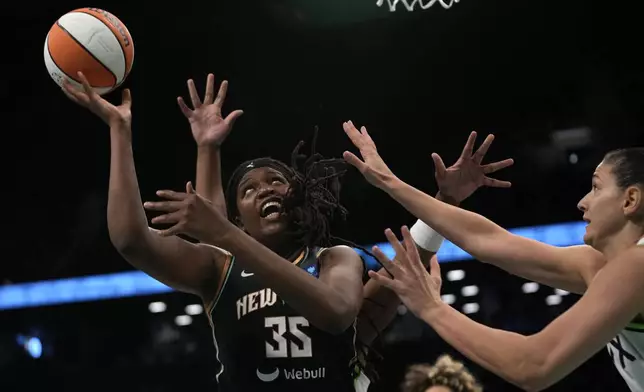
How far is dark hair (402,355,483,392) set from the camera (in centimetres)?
328

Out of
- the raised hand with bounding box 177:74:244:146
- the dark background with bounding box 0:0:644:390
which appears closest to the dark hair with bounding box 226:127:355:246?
the raised hand with bounding box 177:74:244:146

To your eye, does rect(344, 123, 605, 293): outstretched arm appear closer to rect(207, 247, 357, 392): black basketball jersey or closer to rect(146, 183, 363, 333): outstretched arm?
rect(146, 183, 363, 333): outstretched arm

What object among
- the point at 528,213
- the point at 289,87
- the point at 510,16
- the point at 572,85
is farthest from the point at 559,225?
the point at 289,87

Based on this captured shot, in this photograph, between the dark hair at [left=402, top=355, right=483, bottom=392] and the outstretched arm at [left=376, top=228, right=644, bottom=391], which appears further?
the dark hair at [left=402, top=355, right=483, bottom=392]

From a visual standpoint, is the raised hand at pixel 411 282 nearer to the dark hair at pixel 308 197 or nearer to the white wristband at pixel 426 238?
the dark hair at pixel 308 197

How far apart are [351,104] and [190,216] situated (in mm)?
4811

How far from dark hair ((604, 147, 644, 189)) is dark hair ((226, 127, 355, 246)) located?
0.97m

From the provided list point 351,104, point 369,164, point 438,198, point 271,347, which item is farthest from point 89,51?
point 351,104

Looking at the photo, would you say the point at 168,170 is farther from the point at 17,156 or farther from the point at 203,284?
the point at 203,284

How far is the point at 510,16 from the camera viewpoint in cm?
633

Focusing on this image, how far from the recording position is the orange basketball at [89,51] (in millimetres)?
2598

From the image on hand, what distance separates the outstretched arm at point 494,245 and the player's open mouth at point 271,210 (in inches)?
12.7

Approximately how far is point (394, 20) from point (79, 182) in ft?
10.7

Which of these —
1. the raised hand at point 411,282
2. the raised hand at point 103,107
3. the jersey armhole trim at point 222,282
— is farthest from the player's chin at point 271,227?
the raised hand at point 411,282
